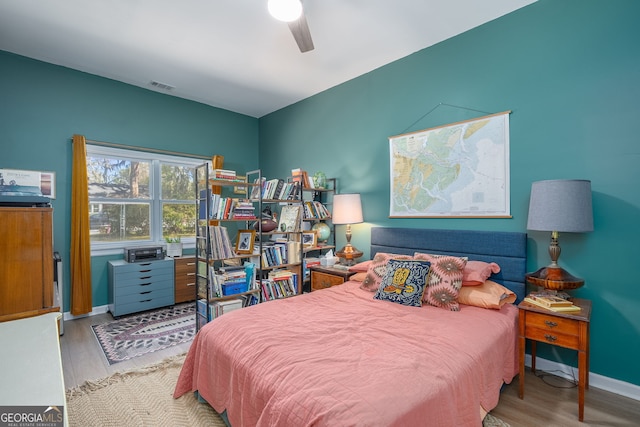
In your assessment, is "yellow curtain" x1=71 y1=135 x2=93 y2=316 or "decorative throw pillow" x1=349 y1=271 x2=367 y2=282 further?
"yellow curtain" x1=71 y1=135 x2=93 y2=316

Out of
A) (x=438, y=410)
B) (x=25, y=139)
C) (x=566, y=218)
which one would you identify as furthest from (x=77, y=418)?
(x=566, y=218)

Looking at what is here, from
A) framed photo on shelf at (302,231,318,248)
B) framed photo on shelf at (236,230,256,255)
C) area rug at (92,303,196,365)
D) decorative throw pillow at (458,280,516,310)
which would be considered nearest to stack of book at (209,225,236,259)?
framed photo on shelf at (236,230,256,255)

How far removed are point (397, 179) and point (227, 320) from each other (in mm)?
2229

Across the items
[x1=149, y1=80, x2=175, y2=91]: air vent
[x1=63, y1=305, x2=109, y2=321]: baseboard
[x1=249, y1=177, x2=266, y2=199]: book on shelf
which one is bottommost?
[x1=63, y1=305, x2=109, y2=321]: baseboard

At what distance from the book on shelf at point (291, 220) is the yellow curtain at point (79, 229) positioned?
2.27m

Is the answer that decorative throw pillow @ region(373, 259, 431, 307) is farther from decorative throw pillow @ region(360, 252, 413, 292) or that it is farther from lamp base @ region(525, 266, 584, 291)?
lamp base @ region(525, 266, 584, 291)

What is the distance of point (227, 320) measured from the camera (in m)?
2.00

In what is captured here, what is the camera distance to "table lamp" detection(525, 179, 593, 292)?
197 centimetres

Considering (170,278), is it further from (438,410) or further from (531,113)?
(531,113)

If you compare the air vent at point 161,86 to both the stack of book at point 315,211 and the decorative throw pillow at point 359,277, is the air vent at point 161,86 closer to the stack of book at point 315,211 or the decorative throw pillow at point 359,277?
the stack of book at point 315,211

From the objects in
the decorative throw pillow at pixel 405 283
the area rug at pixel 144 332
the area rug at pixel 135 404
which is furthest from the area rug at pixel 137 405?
the decorative throw pillow at pixel 405 283

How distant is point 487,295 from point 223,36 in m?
3.17

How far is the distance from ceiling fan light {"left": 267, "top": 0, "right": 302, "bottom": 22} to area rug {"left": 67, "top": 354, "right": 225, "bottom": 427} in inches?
98.8

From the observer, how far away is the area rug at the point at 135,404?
5.99 ft
